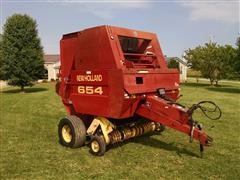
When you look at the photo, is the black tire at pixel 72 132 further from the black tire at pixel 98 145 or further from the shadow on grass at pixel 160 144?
the shadow on grass at pixel 160 144

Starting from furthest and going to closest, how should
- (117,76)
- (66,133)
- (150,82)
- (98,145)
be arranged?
(66,133) → (150,82) → (98,145) → (117,76)

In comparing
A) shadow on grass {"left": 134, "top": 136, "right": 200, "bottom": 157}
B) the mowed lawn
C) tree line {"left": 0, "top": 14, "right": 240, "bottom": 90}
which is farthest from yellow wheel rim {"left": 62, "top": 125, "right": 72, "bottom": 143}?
tree line {"left": 0, "top": 14, "right": 240, "bottom": 90}

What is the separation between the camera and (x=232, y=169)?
6395mm

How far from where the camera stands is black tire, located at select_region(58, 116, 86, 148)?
7.80 m

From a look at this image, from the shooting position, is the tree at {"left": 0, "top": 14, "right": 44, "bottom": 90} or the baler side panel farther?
the tree at {"left": 0, "top": 14, "right": 44, "bottom": 90}

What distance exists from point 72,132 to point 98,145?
88 centimetres

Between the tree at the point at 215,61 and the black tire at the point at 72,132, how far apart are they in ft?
106

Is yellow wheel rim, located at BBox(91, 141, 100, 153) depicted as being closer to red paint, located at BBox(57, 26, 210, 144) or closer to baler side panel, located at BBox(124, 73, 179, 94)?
red paint, located at BBox(57, 26, 210, 144)

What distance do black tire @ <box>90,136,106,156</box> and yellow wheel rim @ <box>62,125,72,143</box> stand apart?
0.90m

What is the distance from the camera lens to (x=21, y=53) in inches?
1211

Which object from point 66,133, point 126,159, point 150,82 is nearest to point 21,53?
point 66,133

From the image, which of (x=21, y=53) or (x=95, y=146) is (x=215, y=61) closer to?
(x=21, y=53)

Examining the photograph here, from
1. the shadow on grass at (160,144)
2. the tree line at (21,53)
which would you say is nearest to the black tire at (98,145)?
the shadow on grass at (160,144)

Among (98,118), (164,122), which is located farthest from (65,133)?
(164,122)
